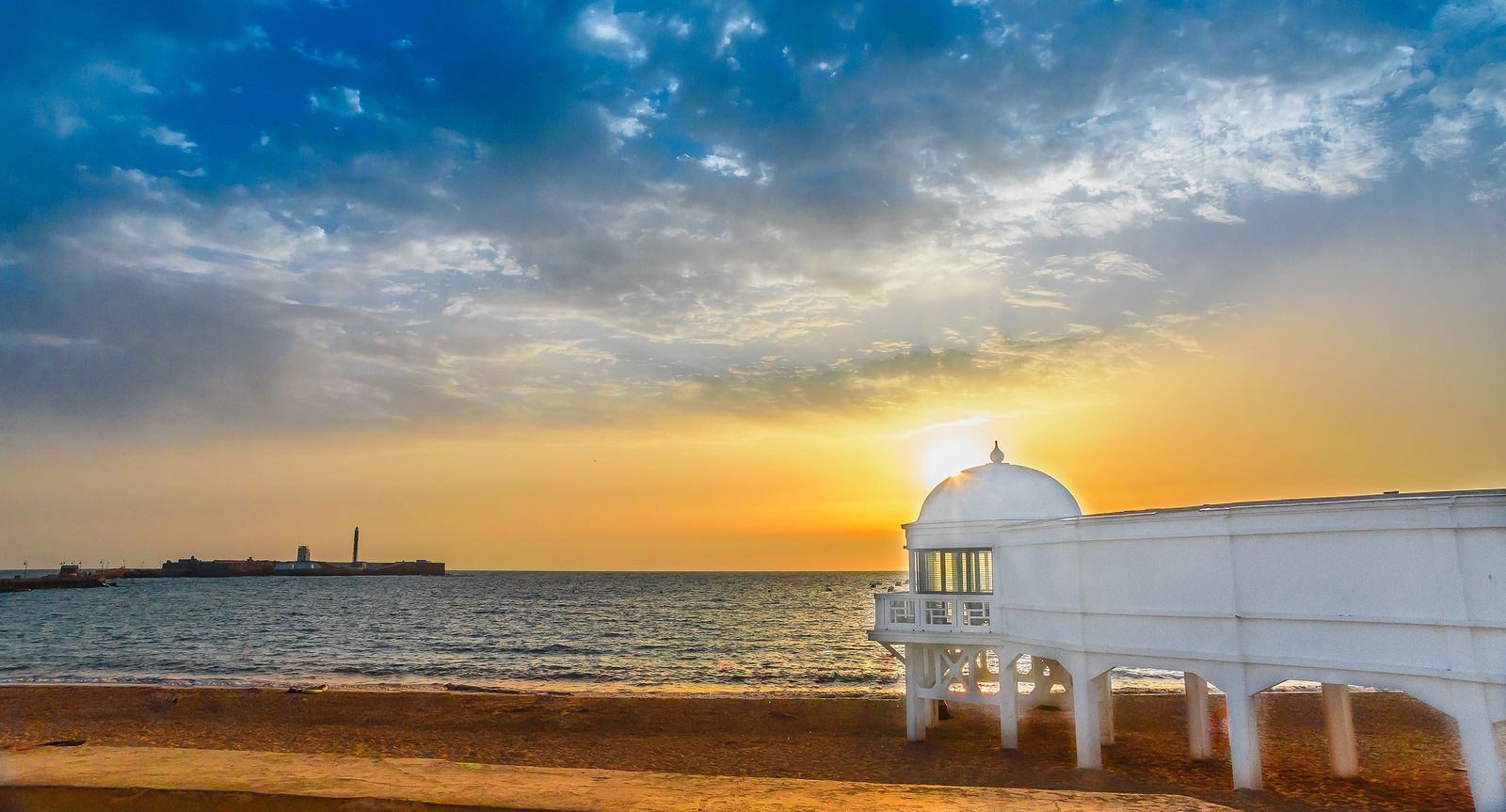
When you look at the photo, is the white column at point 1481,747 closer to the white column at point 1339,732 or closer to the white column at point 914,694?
the white column at point 1339,732

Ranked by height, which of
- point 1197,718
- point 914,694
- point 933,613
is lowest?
point 1197,718

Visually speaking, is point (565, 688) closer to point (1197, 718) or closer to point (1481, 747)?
point (1197, 718)

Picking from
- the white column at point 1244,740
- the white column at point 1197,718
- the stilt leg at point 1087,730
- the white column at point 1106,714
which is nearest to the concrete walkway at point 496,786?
the white column at point 1244,740

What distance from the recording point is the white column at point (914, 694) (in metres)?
22.2

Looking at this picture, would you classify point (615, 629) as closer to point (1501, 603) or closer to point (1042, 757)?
point (1042, 757)

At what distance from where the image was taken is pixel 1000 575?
19938 millimetres

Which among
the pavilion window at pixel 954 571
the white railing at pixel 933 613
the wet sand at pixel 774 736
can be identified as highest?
the pavilion window at pixel 954 571

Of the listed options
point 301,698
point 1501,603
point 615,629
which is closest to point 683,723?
point 301,698

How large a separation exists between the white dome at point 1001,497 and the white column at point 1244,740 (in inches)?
257

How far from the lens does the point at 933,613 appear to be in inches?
839

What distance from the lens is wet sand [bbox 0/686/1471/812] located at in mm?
17516

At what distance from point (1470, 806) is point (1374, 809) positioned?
2.28 meters

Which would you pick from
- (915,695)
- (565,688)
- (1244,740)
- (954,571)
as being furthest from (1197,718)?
(565,688)

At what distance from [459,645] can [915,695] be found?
4511 centimetres
